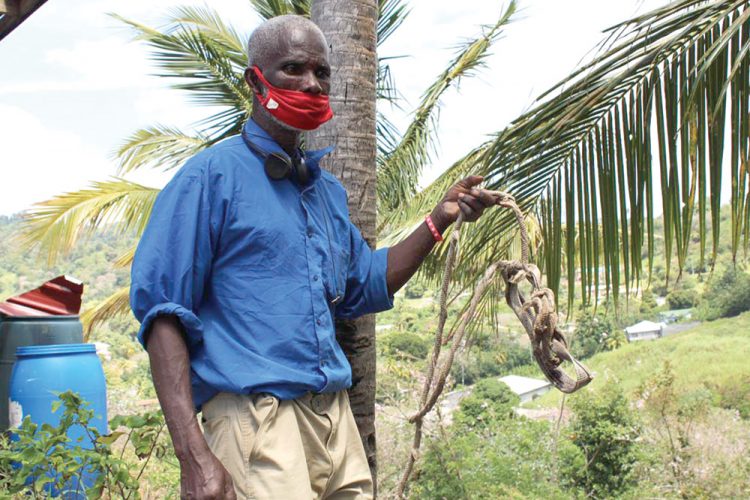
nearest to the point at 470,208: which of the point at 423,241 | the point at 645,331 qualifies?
the point at 423,241

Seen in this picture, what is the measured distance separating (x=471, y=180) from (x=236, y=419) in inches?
33.9

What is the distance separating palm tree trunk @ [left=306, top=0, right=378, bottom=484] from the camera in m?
2.57

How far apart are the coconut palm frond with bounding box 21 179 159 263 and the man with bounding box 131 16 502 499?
26.6 ft

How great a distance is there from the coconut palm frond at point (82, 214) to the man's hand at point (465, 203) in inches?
317

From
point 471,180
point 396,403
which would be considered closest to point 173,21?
point 396,403

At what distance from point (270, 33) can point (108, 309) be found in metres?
9.06

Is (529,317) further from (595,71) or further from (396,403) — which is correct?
(396,403)

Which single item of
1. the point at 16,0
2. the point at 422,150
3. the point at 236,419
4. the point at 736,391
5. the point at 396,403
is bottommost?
the point at 736,391

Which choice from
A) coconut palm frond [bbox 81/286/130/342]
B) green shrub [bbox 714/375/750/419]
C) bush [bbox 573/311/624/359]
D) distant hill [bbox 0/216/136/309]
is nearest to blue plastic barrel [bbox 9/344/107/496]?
coconut palm frond [bbox 81/286/130/342]

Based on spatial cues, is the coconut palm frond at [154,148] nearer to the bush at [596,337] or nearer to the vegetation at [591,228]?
the vegetation at [591,228]

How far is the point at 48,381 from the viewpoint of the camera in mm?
4039

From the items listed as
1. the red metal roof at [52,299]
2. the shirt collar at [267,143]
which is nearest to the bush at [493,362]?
the red metal roof at [52,299]

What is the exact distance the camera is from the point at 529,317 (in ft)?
6.29

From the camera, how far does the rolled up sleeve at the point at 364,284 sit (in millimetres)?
2113
